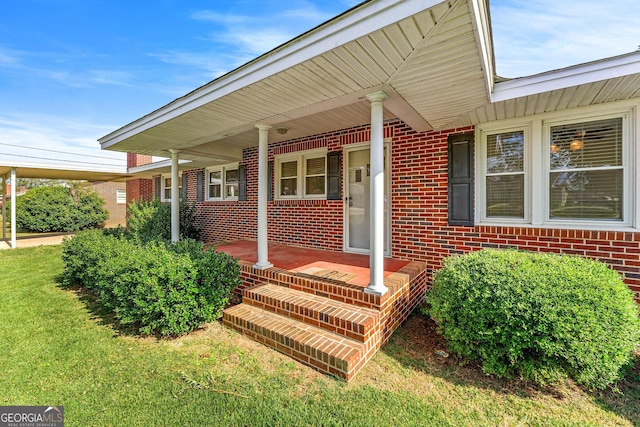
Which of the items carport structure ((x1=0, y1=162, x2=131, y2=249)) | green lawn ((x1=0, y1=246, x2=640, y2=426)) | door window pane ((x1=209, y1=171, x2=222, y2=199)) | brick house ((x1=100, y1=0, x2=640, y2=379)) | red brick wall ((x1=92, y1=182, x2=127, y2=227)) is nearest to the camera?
green lawn ((x1=0, y1=246, x2=640, y2=426))

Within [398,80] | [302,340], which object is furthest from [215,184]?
[398,80]

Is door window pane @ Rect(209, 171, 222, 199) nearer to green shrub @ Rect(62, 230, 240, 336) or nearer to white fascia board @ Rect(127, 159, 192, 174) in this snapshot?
white fascia board @ Rect(127, 159, 192, 174)

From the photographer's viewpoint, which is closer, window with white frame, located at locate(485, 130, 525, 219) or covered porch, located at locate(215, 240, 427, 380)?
covered porch, located at locate(215, 240, 427, 380)

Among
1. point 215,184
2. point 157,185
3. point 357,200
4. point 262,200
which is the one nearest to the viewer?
point 262,200

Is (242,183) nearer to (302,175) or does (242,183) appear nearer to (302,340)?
(302,175)

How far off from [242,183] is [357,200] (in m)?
3.51

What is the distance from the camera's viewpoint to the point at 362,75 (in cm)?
269

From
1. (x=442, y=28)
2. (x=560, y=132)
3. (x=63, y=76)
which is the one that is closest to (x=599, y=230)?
(x=560, y=132)

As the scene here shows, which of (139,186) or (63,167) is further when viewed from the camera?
(139,186)

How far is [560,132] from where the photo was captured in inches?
143

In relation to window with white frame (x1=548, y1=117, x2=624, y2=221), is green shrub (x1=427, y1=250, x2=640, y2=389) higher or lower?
lower

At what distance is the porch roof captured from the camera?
78.3 inches

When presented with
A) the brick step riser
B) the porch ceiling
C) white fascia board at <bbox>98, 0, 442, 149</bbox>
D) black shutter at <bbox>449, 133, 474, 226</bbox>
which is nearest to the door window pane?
the porch ceiling

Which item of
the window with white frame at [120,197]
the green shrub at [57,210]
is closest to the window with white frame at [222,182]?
the green shrub at [57,210]
